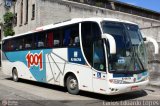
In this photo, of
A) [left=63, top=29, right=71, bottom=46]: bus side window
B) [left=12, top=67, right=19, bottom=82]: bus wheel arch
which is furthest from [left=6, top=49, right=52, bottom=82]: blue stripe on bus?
[left=63, top=29, right=71, bottom=46]: bus side window

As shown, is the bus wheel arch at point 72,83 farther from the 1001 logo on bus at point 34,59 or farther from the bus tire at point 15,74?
the bus tire at point 15,74

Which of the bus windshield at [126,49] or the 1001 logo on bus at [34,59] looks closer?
the bus windshield at [126,49]

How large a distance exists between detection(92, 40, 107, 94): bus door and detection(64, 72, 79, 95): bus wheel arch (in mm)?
1380

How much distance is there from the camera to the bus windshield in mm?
10875

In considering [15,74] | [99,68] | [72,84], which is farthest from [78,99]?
[15,74]

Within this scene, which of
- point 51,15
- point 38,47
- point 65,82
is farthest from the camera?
point 51,15


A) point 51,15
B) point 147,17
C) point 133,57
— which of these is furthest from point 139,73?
point 147,17

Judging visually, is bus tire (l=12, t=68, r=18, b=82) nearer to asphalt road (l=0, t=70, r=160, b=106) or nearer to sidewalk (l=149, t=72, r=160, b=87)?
asphalt road (l=0, t=70, r=160, b=106)

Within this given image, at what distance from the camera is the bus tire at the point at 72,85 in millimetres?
12662

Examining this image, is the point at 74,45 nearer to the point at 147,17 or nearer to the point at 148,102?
the point at 148,102


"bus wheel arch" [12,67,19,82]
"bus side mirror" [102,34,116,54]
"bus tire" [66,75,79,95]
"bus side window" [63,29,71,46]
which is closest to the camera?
"bus side mirror" [102,34,116,54]

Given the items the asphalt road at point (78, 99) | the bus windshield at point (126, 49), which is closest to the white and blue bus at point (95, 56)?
the bus windshield at point (126, 49)

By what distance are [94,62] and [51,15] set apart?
18.6 meters

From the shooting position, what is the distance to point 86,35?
1187 cm
